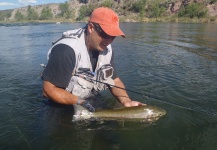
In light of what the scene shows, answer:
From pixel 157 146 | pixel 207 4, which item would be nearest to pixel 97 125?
pixel 157 146

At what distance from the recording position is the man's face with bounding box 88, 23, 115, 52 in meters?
3.91

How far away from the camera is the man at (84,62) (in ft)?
12.7

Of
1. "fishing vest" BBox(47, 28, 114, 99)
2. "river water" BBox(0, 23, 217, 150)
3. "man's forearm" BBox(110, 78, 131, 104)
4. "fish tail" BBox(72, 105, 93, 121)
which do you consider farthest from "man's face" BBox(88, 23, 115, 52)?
"river water" BBox(0, 23, 217, 150)

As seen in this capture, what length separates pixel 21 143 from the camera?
4.39 m

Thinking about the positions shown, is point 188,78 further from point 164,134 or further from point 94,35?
point 94,35

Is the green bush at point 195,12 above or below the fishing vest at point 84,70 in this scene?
above

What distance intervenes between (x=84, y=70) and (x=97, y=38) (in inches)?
28.6

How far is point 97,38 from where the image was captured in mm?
4020

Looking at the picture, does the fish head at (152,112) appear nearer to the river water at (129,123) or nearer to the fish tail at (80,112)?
the river water at (129,123)

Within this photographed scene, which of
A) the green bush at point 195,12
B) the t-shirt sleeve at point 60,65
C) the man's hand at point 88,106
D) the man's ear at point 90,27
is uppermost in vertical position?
the green bush at point 195,12

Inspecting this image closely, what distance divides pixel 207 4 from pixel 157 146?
74833 millimetres

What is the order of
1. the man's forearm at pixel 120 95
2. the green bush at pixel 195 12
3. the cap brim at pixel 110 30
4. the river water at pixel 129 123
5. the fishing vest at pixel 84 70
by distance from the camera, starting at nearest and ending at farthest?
the cap brim at pixel 110 30 < the fishing vest at pixel 84 70 < the river water at pixel 129 123 < the man's forearm at pixel 120 95 < the green bush at pixel 195 12

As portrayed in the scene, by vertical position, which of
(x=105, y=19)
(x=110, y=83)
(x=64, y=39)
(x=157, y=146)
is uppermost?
(x=105, y=19)

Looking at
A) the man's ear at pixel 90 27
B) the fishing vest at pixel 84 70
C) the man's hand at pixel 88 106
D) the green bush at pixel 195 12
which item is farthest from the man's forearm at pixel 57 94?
the green bush at pixel 195 12
